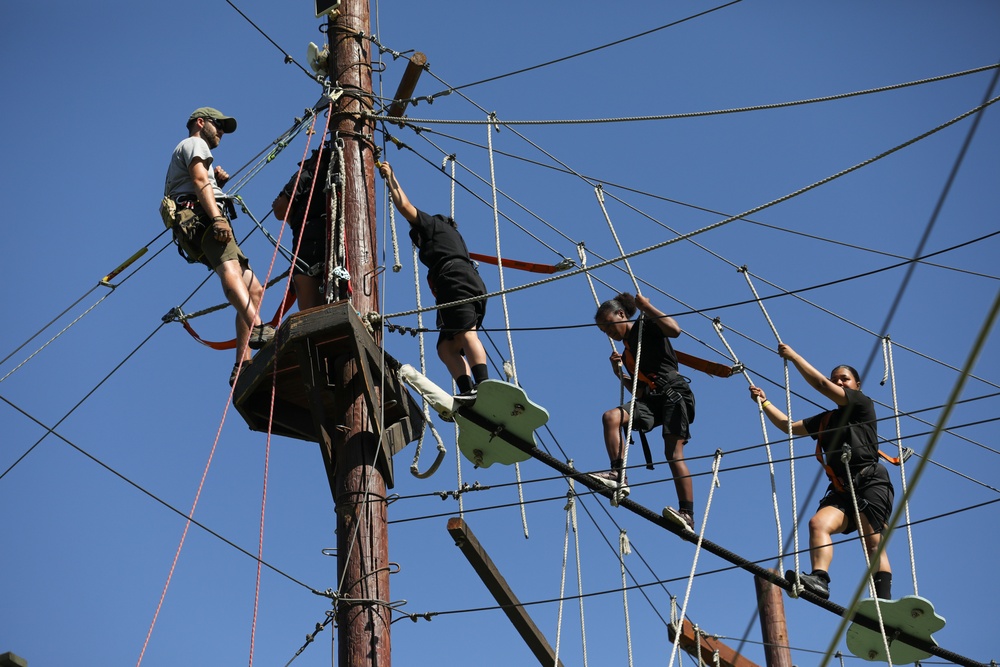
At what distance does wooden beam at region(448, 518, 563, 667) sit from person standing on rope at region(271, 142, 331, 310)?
1680 millimetres

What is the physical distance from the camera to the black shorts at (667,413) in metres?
7.99

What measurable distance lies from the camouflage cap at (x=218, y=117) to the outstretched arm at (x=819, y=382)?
3.76 m

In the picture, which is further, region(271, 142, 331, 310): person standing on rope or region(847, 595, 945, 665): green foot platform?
region(271, 142, 331, 310): person standing on rope

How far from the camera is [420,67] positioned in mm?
9109

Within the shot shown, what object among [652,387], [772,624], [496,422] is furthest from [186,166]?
[772,624]

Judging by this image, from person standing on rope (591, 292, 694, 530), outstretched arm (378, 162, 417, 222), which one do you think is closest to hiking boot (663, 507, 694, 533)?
person standing on rope (591, 292, 694, 530)

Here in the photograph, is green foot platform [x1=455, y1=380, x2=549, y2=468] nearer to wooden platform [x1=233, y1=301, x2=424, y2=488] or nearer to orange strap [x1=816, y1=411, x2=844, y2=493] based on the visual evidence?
wooden platform [x1=233, y1=301, x2=424, y2=488]

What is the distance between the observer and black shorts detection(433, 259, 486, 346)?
7883 millimetres

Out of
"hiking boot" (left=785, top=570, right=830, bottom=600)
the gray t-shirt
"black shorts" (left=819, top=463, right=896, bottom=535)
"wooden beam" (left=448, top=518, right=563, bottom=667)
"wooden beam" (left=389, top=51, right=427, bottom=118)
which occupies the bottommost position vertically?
"hiking boot" (left=785, top=570, right=830, bottom=600)

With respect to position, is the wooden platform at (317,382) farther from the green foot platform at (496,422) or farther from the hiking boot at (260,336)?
the green foot platform at (496,422)

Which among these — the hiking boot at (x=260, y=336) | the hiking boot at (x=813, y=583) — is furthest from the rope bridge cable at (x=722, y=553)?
the hiking boot at (x=260, y=336)

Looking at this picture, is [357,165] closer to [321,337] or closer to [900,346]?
[321,337]

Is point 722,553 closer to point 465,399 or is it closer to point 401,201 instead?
point 465,399

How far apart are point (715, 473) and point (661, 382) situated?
2.29 ft
